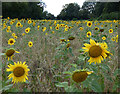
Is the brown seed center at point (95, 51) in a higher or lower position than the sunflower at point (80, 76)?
higher

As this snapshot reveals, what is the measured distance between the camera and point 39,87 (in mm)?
1422

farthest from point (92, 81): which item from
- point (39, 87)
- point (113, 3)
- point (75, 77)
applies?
point (113, 3)

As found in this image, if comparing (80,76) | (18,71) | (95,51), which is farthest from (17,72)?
(95,51)

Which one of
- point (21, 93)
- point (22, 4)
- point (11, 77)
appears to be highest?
point (22, 4)

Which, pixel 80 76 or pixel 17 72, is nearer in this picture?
pixel 80 76

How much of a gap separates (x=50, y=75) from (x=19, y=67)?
581 millimetres

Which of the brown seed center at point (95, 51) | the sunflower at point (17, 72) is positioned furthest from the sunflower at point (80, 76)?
the sunflower at point (17, 72)

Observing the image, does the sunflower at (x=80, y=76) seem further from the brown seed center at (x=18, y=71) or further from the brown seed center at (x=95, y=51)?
the brown seed center at (x=18, y=71)

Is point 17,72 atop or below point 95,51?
below

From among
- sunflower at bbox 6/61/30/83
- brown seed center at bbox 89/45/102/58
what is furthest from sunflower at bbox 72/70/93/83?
sunflower at bbox 6/61/30/83

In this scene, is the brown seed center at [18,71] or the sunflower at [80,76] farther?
the brown seed center at [18,71]

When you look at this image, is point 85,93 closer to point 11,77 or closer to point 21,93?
point 21,93

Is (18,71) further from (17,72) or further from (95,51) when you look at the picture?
(95,51)

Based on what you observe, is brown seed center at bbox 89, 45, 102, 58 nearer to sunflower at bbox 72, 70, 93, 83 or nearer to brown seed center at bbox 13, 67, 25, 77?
sunflower at bbox 72, 70, 93, 83
